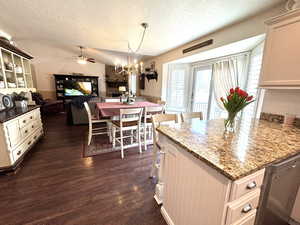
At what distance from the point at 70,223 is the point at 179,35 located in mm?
3351

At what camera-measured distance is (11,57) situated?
264 cm

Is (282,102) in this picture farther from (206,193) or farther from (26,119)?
(26,119)

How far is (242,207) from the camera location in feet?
2.52

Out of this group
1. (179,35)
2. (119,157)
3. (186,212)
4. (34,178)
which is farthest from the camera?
(179,35)

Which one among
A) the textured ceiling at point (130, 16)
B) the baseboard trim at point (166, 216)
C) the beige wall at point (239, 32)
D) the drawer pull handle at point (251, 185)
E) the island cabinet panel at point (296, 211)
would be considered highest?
the textured ceiling at point (130, 16)

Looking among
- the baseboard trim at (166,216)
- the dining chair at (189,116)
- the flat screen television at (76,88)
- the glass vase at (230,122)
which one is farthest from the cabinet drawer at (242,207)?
the flat screen television at (76,88)

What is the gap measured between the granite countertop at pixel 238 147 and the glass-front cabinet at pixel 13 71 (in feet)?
10.0

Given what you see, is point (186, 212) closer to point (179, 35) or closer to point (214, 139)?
point (214, 139)

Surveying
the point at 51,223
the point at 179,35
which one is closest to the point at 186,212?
the point at 51,223

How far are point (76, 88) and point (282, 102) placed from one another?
7.81 meters

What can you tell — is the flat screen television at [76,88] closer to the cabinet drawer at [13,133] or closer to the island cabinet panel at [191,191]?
the cabinet drawer at [13,133]

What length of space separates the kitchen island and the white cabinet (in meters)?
0.57

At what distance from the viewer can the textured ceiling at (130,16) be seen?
1744mm

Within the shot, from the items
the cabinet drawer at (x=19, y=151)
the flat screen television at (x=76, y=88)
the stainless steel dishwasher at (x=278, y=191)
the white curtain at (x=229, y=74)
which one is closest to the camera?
the stainless steel dishwasher at (x=278, y=191)
